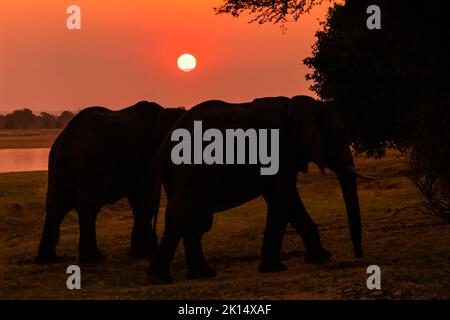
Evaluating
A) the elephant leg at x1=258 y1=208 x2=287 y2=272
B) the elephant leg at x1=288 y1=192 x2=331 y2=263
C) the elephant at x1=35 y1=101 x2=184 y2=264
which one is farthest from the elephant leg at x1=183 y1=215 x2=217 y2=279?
the elephant at x1=35 y1=101 x2=184 y2=264

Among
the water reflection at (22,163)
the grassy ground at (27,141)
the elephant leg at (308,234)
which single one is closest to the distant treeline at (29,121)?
the grassy ground at (27,141)

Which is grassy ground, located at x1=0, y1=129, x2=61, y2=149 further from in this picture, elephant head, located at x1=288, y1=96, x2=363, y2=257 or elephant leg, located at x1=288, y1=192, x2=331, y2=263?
elephant head, located at x1=288, y1=96, x2=363, y2=257

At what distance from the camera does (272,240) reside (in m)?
11.6

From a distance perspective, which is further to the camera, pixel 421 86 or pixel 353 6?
pixel 353 6

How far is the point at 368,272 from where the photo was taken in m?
10.0

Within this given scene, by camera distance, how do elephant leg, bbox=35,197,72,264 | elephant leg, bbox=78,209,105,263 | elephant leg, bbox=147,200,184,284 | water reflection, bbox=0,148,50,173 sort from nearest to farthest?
1. elephant leg, bbox=147,200,184,284
2. elephant leg, bbox=78,209,105,263
3. elephant leg, bbox=35,197,72,264
4. water reflection, bbox=0,148,50,173

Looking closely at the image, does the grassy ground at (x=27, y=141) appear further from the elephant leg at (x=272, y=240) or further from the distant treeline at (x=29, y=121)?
the elephant leg at (x=272, y=240)

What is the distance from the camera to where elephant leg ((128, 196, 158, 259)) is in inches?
575

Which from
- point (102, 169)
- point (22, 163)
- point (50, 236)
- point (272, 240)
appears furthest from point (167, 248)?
point (22, 163)

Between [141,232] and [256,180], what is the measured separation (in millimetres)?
4070

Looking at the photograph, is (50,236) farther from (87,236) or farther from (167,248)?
(167,248)

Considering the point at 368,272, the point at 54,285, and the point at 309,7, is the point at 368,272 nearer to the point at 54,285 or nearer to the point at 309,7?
the point at 54,285
